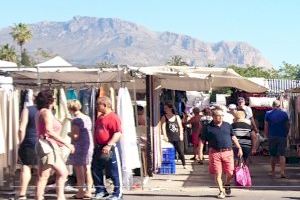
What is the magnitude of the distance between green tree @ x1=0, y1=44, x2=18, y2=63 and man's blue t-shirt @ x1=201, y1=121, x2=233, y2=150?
63.3 m

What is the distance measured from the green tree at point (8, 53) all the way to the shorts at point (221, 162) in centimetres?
6341

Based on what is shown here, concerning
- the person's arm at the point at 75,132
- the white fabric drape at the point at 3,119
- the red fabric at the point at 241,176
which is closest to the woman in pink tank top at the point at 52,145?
the person's arm at the point at 75,132

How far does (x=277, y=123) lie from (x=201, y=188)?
255cm

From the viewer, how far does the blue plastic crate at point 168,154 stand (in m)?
15.4

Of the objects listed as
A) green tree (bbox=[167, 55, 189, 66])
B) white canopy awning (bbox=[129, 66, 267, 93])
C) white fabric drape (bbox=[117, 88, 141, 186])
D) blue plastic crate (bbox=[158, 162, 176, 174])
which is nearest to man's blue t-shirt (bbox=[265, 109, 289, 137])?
white canopy awning (bbox=[129, 66, 267, 93])

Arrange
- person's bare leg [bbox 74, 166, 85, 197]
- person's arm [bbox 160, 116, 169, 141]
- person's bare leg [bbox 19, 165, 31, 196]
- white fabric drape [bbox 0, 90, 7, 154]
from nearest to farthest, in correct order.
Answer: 1. person's bare leg [bbox 19, 165, 31, 196]
2. person's bare leg [bbox 74, 166, 85, 197]
3. white fabric drape [bbox 0, 90, 7, 154]
4. person's arm [bbox 160, 116, 169, 141]

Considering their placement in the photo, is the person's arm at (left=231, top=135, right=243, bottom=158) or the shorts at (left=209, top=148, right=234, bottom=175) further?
the person's arm at (left=231, top=135, right=243, bottom=158)

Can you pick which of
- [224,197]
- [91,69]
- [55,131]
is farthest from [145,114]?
→ [55,131]

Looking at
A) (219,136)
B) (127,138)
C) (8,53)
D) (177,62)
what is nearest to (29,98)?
(127,138)

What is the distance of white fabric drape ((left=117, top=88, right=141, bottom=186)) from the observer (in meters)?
11.6

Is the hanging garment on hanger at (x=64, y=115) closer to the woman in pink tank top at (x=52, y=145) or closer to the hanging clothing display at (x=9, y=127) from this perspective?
the hanging clothing display at (x=9, y=127)

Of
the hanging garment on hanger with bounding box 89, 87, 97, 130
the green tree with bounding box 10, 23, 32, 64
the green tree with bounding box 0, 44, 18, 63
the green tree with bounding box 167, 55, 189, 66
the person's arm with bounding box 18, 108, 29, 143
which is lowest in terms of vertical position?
the person's arm with bounding box 18, 108, 29, 143

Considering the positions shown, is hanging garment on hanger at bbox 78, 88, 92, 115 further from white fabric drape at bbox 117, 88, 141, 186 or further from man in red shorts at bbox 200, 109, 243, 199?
man in red shorts at bbox 200, 109, 243, 199

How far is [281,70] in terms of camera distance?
89438 mm
